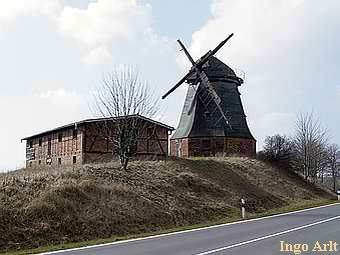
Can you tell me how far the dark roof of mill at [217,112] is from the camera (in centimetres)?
5094

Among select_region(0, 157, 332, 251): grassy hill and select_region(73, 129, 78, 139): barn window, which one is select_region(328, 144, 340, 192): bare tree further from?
select_region(73, 129, 78, 139): barn window

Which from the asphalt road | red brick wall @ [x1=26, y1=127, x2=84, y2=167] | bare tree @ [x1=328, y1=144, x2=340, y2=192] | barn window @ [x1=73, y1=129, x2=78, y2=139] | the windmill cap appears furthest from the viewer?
bare tree @ [x1=328, y1=144, x2=340, y2=192]

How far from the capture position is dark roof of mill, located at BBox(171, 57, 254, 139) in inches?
2005

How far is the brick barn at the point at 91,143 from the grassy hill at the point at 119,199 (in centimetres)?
348

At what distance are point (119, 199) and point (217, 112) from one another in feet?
87.4

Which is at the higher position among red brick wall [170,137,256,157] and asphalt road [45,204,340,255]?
red brick wall [170,137,256,157]

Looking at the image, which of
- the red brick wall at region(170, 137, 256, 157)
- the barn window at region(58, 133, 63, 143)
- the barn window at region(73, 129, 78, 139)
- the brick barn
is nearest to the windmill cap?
the red brick wall at region(170, 137, 256, 157)

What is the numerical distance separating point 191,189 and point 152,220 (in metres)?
7.81

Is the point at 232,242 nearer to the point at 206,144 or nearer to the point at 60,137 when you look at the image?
the point at 60,137

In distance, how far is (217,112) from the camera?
51.2 metres

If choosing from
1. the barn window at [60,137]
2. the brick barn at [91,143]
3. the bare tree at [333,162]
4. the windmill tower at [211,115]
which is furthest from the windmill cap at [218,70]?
the bare tree at [333,162]

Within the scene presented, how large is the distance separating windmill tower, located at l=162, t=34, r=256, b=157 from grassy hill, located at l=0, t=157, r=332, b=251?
31.7ft

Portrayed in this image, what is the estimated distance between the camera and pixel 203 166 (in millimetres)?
39625

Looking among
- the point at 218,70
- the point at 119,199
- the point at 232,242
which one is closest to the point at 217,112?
the point at 218,70
